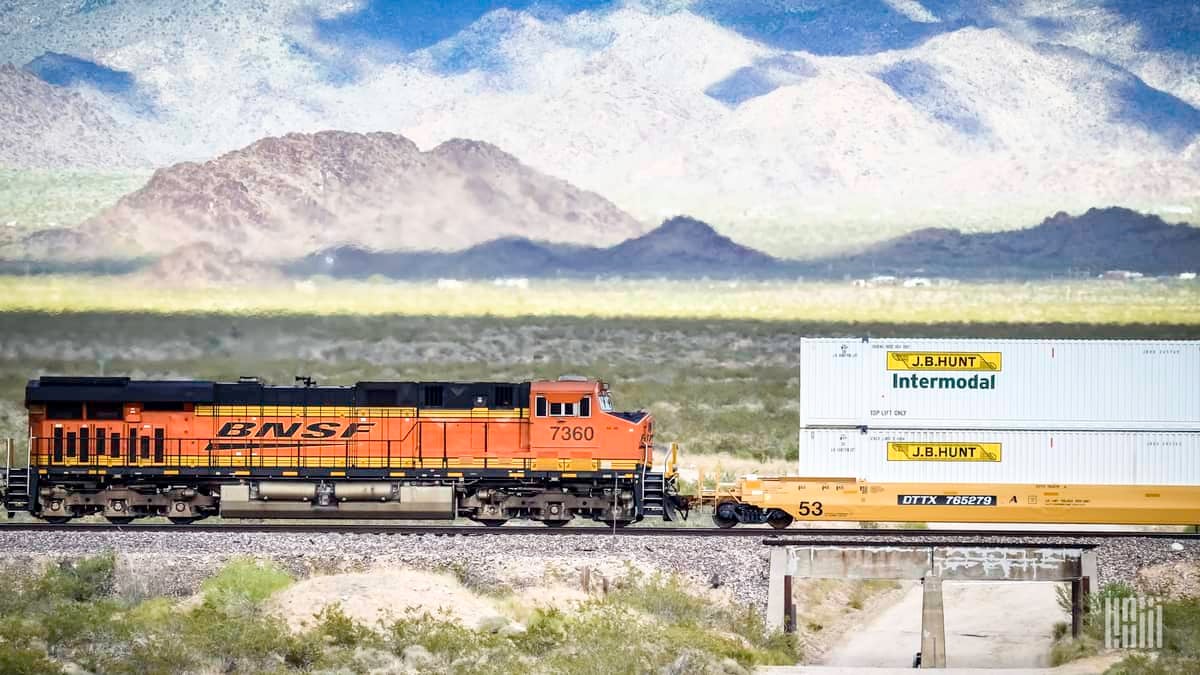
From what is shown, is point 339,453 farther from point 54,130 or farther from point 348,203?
point 54,130

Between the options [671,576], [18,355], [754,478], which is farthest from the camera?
[18,355]

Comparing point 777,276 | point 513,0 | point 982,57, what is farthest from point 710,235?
point 982,57

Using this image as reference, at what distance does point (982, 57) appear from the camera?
9506cm

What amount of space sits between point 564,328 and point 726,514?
38.6 metres

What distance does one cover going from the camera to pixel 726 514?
107 ft

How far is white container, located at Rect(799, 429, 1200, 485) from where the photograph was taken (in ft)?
107

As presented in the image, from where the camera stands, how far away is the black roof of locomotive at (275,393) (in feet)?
Answer: 110

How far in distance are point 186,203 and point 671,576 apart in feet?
171

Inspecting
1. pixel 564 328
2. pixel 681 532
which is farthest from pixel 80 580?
pixel 564 328

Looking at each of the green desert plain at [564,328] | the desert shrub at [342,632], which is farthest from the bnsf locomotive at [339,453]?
the green desert plain at [564,328]

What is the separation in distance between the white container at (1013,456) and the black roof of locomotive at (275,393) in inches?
260

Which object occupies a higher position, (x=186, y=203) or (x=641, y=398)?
(x=186, y=203)

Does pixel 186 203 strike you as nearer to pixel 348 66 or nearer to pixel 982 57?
pixel 348 66

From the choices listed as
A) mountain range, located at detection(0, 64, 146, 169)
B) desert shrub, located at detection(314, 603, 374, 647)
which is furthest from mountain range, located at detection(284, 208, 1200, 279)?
desert shrub, located at detection(314, 603, 374, 647)
